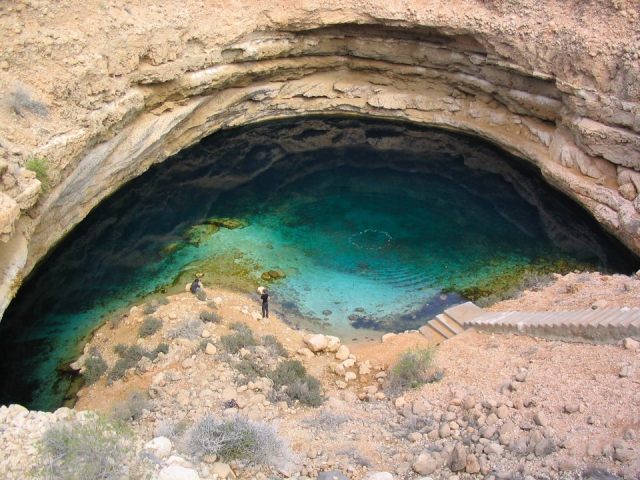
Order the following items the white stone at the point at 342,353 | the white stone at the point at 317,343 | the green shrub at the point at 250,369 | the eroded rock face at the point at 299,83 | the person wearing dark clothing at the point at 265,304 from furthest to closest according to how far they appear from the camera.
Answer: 1. the eroded rock face at the point at 299,83
2. the person wearing dark clothing at the point at 265,304
3. the white stone at the point at 317,343
4. the white stone at the point at 342,353
5. the green shrub at the point at 250,369

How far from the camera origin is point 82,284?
17.2 metres

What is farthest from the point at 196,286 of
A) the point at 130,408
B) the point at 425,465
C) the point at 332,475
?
the point at 425,465

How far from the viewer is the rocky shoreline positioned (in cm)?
830

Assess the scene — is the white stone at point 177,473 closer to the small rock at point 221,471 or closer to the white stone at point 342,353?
the small rock at point 221,471

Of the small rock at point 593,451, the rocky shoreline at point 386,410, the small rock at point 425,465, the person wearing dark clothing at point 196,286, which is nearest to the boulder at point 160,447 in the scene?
the rocky shoreline at point 386,410

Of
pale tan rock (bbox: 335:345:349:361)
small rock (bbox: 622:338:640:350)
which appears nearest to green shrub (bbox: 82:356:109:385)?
pale tan rock (bbox: 335:345:349:361)

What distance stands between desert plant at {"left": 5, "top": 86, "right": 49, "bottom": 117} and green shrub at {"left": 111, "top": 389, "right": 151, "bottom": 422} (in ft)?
29.0

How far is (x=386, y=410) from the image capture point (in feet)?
37.6

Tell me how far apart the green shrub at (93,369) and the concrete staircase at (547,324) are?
847 cm

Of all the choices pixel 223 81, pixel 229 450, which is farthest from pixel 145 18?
pixel 229 450

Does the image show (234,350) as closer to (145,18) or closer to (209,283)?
(209,283)

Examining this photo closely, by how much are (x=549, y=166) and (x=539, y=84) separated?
3.68 m

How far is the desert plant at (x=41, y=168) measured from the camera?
14102 millimetres

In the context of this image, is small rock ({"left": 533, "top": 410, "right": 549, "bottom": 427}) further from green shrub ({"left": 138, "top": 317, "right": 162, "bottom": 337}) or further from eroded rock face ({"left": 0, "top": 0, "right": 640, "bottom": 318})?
eroded rock face ({"left": 0, "top": 0, "right": 640, "bottom": 318})
